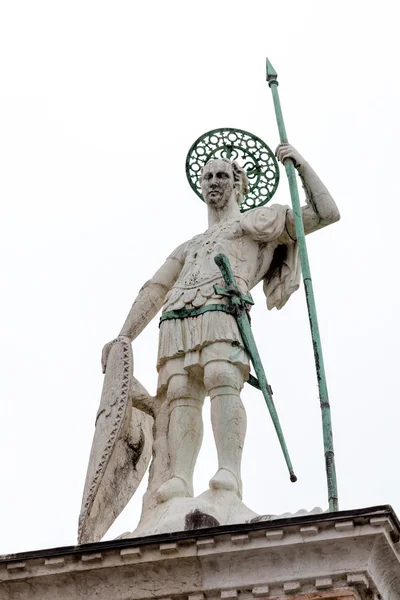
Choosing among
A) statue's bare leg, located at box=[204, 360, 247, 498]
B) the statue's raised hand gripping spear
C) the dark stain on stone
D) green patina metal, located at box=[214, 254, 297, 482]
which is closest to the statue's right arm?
the statue's raised hand gripping spear

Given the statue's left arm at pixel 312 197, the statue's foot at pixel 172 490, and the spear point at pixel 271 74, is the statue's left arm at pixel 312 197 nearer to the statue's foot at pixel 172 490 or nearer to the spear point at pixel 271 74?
the spear point at pixel 271 74

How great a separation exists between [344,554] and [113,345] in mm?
3340

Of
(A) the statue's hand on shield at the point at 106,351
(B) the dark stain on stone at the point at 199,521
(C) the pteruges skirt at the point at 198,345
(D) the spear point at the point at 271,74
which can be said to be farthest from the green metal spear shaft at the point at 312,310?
(A) the statue's hand on shield at the point at 106,351

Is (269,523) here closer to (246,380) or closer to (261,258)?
(246,380)

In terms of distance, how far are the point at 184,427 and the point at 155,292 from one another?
5.35ft

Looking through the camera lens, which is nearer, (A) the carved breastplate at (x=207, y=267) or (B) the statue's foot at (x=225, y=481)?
(B) the statue's foot at (x=225, y=481)

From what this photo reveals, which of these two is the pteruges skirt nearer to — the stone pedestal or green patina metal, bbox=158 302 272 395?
green patina metal, bbox=158 302 272 395

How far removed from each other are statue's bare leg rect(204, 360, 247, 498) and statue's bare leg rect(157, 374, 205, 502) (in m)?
0.22

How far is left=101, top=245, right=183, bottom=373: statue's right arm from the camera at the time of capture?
13.9 metres

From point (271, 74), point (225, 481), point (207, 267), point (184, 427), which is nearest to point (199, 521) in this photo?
point (225, 481)

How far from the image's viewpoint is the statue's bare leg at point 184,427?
12.7 meters

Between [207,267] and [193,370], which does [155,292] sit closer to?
[207,267]

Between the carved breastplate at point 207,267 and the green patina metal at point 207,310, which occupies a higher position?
the carved breastplate at point 207,267

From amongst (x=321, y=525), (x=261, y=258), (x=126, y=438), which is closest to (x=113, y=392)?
(x=126, y=438)
